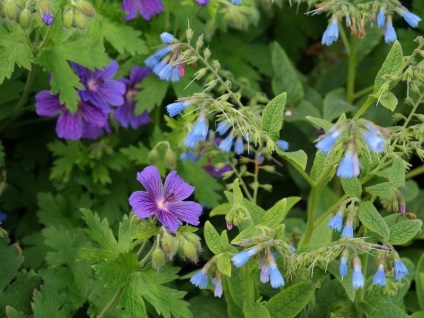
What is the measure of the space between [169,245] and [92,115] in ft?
3.01

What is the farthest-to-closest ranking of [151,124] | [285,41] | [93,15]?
[285,41], [151,124], [93,15]

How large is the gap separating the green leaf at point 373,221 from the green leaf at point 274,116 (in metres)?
0.31

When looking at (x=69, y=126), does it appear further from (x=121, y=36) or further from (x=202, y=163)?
(x=202, y=163)

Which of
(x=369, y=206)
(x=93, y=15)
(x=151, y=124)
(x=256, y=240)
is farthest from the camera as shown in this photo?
(x=151, y=124)

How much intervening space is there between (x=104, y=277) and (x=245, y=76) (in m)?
1.40

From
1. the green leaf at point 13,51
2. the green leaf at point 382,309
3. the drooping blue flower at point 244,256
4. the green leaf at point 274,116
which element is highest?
the green leaf at point 274,116

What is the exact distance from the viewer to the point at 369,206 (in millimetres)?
1887

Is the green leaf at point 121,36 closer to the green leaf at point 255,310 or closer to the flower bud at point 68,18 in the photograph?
the flower bud at point 68,18

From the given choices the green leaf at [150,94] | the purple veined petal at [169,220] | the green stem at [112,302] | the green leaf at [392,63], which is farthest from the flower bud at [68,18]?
the green leaf at [392,63]

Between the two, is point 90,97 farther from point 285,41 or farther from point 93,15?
point 285,41

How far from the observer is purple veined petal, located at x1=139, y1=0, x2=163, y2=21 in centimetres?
274

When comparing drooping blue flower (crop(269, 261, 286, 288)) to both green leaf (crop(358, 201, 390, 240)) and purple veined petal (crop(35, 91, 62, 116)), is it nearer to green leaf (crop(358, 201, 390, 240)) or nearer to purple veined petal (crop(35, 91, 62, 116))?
green leaf (crop(358, 201, 390, 240))

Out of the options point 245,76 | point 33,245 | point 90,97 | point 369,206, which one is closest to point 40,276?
point 33,245

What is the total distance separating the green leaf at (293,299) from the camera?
80.0 inches
